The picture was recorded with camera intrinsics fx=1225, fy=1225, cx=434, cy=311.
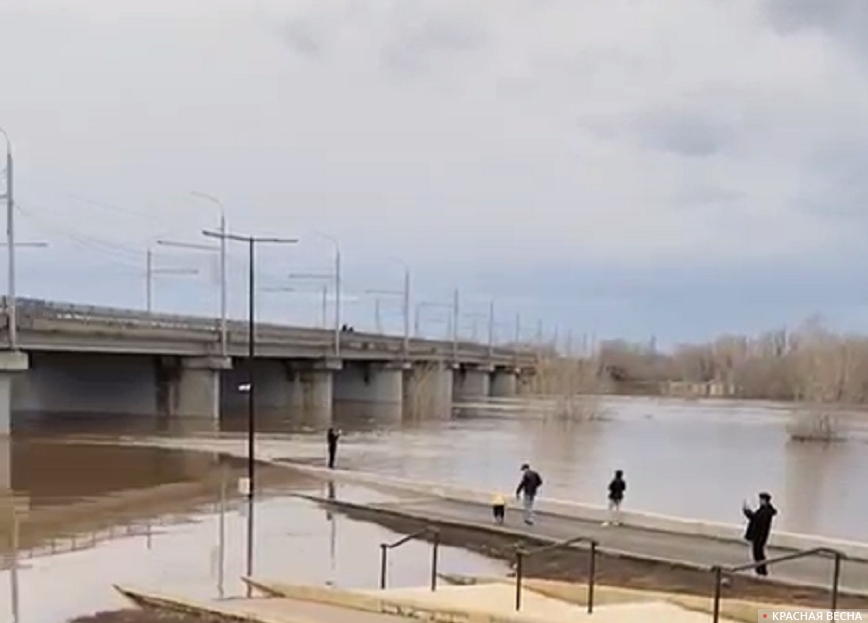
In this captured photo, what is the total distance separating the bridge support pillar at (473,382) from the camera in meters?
150

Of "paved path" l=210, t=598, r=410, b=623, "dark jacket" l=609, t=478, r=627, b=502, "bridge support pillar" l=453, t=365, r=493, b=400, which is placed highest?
"dark jacket" l=609, t=478, r=627, b=502

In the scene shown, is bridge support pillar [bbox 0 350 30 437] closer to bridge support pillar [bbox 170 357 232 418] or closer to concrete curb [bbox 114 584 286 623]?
bridge support pillar [bbox 170 357 232 418]

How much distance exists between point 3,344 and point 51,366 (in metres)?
38.4

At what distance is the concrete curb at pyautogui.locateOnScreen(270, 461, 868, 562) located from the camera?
Answer: 24.3 m

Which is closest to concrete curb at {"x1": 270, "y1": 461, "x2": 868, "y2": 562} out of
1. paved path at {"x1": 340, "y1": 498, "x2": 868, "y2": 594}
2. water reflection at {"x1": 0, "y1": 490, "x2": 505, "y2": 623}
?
paved path at {"x1": 340, "y1": 498, "x2": 868, "y2": 594}

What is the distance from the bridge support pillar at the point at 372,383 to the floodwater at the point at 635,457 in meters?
17.0

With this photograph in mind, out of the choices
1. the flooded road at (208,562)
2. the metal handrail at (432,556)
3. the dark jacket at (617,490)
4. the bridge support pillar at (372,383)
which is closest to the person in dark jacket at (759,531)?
the flooded road at (208,562)

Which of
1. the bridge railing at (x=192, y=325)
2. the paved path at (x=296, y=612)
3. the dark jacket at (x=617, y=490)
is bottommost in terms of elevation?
the paved path at (x=296, y=612)

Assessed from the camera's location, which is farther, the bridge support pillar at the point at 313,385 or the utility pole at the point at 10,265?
the bridge support pillar at the point at 313,385

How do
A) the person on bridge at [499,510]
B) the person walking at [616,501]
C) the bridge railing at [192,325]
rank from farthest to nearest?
the bridge railing at [192,325]
the person on bridge at [499,510]
the person walking at [616,501]

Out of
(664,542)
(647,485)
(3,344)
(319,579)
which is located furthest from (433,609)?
(3,344)

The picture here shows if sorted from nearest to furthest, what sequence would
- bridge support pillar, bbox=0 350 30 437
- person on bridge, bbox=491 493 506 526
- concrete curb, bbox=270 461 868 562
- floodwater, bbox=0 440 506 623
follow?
floodwater, bbox=0 440 506 623, concrete curb, bbox=270 461 868 562, person on bridge, bbox=491 493 506 526, bridge support pillar, bbox=0 350 30 437

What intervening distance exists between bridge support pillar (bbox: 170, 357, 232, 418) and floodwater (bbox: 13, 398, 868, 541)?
2.57m

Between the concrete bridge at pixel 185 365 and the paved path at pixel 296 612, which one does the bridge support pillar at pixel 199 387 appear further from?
the paved path at pixel 296 612
